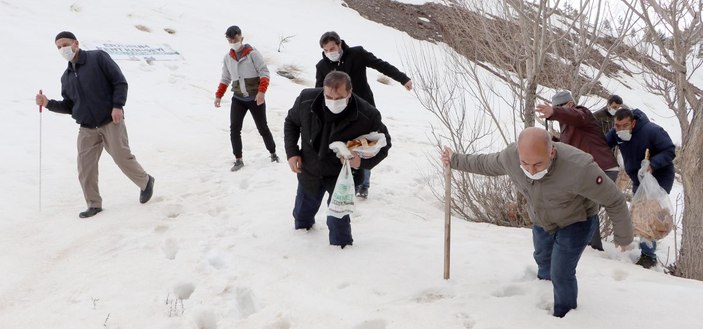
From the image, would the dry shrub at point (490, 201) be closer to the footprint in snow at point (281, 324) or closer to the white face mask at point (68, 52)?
the footprint in snow at point (281, 324)

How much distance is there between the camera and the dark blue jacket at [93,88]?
4.72 m

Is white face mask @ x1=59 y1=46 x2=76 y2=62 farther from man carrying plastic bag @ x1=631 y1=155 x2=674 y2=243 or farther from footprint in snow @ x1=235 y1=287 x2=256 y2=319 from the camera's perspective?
man carrying plastic bag @ x1=631 y1=155 x2=674 y2=243

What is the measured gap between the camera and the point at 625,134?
4.54m

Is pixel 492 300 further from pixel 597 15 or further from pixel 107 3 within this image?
pixel 107 3

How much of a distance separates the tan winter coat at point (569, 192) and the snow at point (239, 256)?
634 mm

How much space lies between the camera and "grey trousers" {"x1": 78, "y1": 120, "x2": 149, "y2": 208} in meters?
4.85

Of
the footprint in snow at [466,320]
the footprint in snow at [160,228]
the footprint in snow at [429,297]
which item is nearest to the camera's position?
the footprint in snow at [466,320]

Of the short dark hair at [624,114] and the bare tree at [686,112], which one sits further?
the short dark hair at [624,114]

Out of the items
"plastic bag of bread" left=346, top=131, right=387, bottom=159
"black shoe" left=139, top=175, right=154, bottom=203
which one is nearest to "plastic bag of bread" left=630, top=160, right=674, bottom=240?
"plastic bag of bread" left=346, top=131, right=387, bottom=159

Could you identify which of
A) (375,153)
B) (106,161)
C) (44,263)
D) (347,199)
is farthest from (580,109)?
(106,161)

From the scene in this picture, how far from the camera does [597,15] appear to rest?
14.0 feet

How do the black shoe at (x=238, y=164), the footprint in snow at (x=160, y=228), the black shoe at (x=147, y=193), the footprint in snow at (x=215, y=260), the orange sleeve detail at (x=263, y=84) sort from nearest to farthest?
the footprint in snow at (x=215, y=260), the footprint in snow at (x=160, y=228), the black shoe at (x=147, y=193), the orange sleeve detail at (x=263, y=84), the black shoe at (x=238, y=164)

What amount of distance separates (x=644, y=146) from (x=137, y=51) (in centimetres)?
1022

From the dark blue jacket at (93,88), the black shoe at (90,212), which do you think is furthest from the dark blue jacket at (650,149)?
the black shoe at (90,212)
